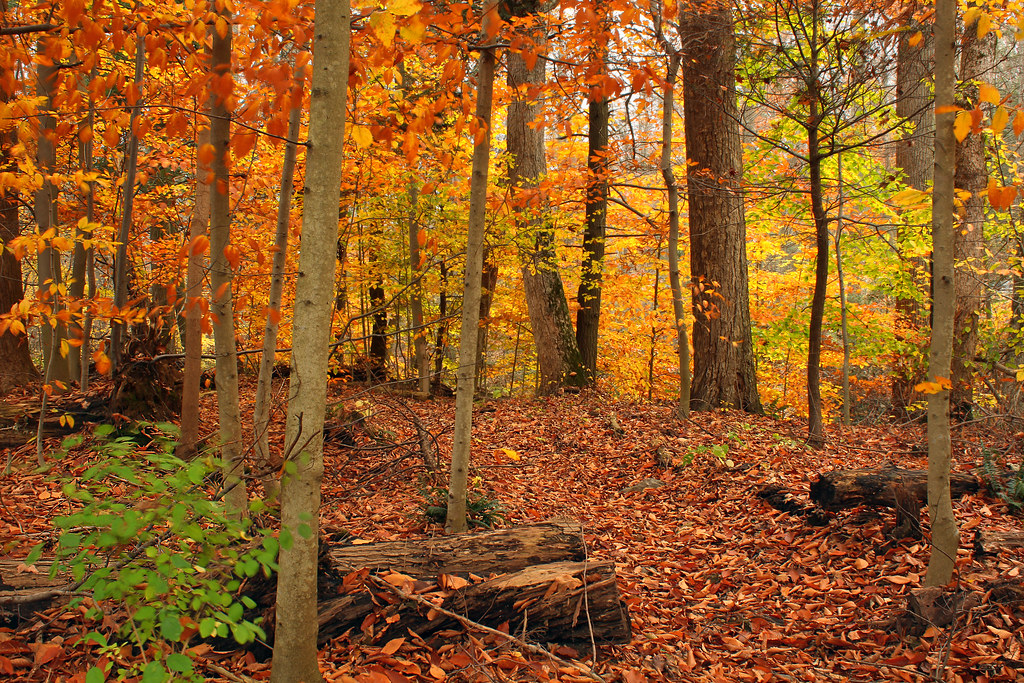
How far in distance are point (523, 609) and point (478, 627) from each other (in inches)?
10.8

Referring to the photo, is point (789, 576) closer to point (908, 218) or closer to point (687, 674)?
point (687, 674)

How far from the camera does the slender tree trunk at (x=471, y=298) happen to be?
377 centimetres

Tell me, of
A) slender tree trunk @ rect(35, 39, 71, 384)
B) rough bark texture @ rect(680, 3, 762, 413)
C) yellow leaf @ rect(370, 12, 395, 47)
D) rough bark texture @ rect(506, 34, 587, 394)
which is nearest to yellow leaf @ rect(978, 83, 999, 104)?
yellow leaf @ rect(370, 12, 395, 47)

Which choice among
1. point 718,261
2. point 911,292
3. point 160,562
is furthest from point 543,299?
point 160,562

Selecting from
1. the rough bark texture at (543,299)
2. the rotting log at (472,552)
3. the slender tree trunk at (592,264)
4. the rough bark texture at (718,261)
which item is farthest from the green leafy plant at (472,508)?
the slender tree trunk at (592,264)

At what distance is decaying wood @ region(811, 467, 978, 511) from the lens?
425 centimetres

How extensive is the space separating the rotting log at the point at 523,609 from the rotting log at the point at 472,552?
0.12 metres

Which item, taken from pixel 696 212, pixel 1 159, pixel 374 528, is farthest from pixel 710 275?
pixel 1 159

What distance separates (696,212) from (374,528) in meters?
6.21

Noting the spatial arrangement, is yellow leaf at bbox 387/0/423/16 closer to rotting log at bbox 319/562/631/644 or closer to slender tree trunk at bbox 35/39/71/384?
rotting log at bbox 319/562/631/644

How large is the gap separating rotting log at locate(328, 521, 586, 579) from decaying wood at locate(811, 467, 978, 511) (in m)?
2.25

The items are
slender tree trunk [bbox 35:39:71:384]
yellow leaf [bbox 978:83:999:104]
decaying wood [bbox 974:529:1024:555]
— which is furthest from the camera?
slender tree trunk [bbox 35:39:71:384]

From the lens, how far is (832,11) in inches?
216

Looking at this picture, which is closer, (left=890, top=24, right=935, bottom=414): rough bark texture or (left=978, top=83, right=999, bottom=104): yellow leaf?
(left=978, top=83, right=999, bottom=104): yellow leaf
